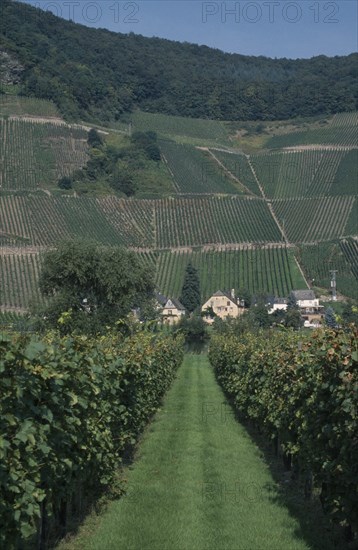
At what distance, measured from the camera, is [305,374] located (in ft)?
42.4

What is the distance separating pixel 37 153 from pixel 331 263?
59270 millimetres

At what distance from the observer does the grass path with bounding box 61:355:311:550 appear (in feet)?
34.6

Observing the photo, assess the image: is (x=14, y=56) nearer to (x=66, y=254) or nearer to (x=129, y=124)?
(x=129, y=124)

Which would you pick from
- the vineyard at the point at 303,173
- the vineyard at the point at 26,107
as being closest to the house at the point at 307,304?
the vineyard at the point at 303,173

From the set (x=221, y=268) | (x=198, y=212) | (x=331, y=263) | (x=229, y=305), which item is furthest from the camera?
(x=198, y=212)

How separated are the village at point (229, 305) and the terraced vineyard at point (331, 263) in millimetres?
4670

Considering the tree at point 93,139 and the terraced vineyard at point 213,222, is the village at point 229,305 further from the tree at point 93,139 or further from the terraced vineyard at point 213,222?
the tree at point 93,139

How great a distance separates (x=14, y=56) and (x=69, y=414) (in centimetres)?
19046

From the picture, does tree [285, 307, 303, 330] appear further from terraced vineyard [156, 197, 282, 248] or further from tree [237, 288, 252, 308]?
terraced vineyard [156, 197, 282, 248]

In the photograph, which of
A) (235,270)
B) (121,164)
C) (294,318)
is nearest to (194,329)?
(294,318)

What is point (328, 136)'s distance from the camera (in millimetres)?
172250

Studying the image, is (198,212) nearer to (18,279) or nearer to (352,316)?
(18,279)

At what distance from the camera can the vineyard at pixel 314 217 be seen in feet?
362

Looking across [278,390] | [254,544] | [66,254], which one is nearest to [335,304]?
[66,254]
